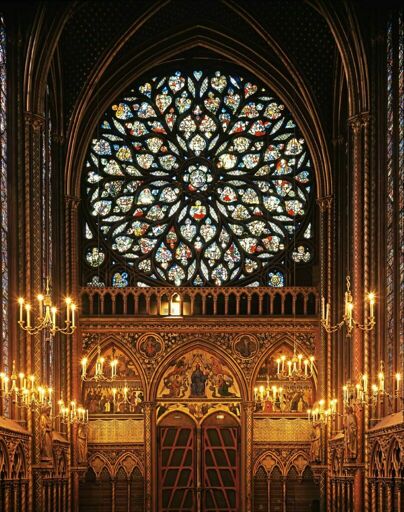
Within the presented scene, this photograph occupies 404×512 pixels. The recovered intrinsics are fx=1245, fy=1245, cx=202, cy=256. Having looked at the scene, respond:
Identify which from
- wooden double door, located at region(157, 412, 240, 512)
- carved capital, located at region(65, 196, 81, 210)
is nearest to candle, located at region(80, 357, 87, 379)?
wooden double door, located at region(157, 412, 240, 512)

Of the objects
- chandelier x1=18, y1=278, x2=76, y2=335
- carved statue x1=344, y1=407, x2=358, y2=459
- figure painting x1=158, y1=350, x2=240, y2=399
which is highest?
chandelier x1=18, y1=278, x2=76, y2=335

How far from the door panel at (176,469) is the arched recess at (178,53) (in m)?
10.0

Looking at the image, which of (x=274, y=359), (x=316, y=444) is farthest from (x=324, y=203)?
(x=316, y=444)

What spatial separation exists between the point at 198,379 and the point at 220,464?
11.1ft

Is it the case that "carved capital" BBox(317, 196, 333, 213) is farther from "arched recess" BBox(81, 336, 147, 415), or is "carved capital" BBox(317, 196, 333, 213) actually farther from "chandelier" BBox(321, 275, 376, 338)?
"arched recess" BBox(81, 336, 147, 415)

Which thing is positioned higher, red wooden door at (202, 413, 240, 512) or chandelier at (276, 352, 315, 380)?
chandelier at (276, 352, 315, 380)

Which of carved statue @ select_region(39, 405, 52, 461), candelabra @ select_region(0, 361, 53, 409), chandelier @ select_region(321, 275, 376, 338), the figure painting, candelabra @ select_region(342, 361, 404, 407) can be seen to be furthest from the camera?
the figure painting

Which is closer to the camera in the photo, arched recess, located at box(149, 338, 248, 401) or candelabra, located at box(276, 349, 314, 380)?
candelabra, located at box(276, 349, 314, 380)

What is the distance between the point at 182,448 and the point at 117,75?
581 inches

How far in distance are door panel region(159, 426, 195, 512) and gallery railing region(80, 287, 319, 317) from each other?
4.68 meters

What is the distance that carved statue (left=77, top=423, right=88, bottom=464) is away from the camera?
46062 mm

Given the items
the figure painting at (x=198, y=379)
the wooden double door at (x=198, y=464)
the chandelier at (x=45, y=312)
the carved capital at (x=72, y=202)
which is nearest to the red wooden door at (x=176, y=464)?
the wooden double door at (x=198, y=464)

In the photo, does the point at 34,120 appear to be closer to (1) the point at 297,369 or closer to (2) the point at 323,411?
(2) the point at 323,411

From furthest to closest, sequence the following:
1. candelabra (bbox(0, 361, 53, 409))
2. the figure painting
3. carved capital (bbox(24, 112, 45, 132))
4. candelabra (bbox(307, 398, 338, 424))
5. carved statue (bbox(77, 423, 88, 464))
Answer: the figure painting < carved statue (bbox(77, 423, 88, 464)) < candelabra (bbox(307, 398, 338, 424)) < carved capital (bbox(24, 112, 45, 132)) < candelabra (bbox(0, 361, 53, 409))
